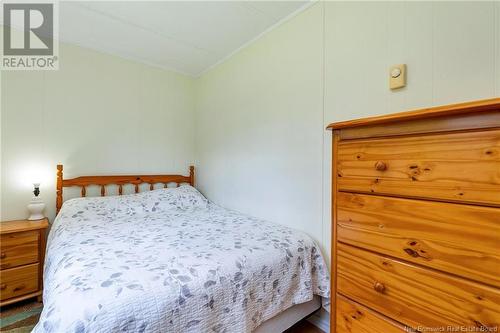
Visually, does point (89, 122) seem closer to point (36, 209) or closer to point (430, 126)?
point (36, 209)

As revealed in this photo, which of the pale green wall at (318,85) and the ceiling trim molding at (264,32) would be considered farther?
the ceiling trim molding at (264,32)

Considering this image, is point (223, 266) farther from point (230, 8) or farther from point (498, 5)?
point (230, 8)

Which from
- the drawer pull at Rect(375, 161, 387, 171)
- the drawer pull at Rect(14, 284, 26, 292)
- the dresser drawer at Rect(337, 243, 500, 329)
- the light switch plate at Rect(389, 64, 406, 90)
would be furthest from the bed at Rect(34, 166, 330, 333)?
the light switch plate at Rect(389, 64, 406, 90)

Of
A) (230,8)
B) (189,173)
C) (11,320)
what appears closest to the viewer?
(11,320)

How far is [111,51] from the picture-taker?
2490 mm

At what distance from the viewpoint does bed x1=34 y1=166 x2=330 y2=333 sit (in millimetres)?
836

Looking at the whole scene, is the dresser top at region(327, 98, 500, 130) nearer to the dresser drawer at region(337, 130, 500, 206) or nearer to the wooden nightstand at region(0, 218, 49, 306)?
the dresser drawer at region(337, 130, 500, 206)

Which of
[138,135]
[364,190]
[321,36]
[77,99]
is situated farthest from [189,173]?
[364,190]

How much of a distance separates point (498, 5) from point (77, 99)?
3.10 m

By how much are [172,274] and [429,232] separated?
0.98m

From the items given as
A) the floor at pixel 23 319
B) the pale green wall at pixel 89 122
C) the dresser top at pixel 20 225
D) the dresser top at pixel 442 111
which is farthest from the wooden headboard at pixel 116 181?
the dresser top at pixel 442 111

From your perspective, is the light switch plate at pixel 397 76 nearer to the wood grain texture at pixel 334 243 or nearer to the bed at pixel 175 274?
the wood grain texture at pixel 334 243

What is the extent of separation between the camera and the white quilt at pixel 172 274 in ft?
2.73

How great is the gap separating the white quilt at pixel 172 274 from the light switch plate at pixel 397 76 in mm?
1072
